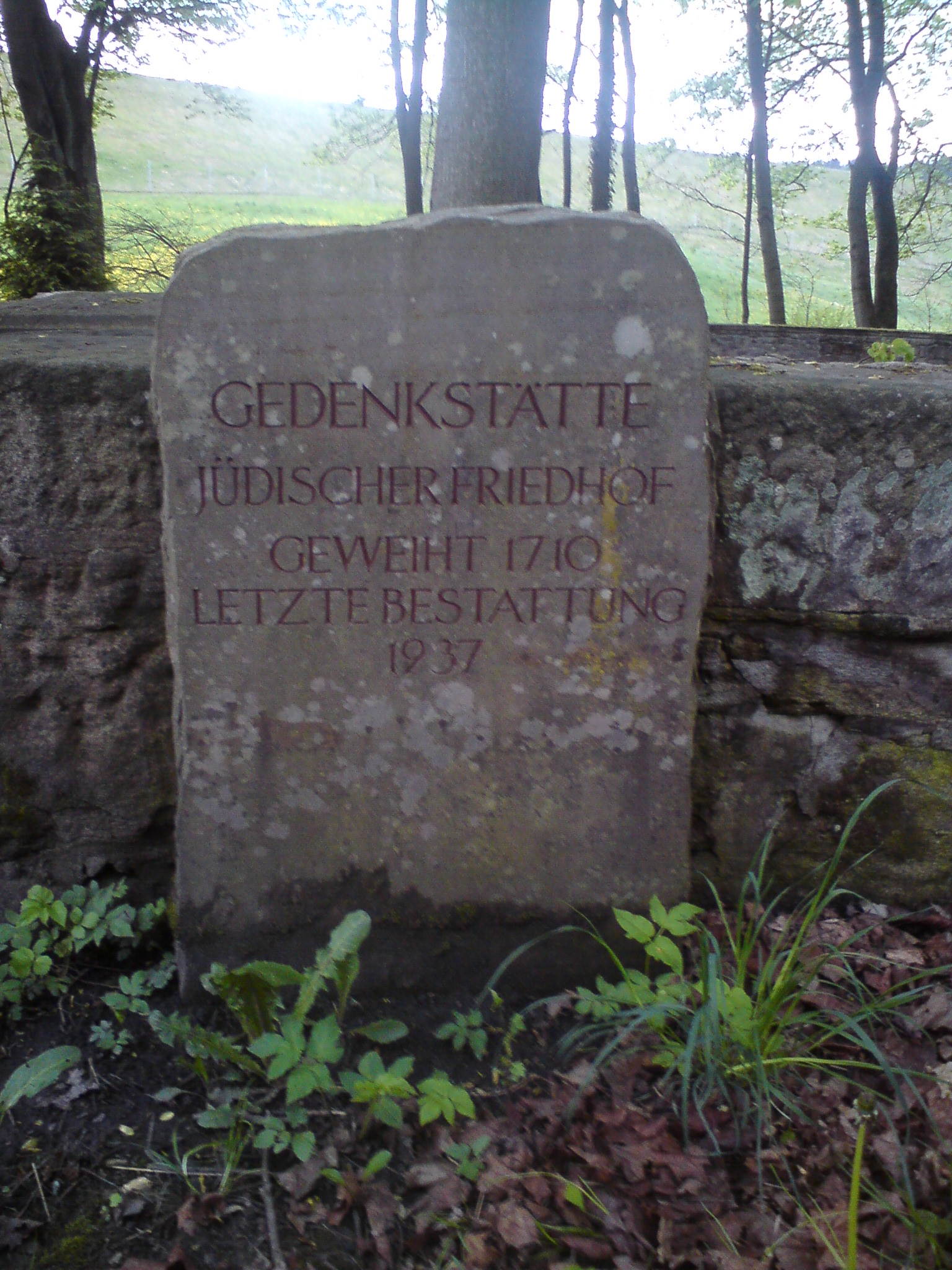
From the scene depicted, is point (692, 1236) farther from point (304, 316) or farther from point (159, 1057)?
point (304, 316)

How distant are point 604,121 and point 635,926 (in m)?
9.92

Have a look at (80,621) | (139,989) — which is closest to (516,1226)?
(139,989)

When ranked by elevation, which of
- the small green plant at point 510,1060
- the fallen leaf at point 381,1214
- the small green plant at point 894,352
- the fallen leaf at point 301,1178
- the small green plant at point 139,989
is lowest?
the fallen leaf at point 381,1214

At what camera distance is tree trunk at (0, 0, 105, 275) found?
703 cm

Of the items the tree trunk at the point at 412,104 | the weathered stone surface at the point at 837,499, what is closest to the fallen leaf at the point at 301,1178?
the weathered stone surface at the point at 837,499

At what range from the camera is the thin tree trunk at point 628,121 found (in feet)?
36.6

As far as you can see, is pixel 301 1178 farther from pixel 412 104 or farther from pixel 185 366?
pixel 412 104

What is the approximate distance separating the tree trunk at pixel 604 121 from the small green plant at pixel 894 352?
658 cm

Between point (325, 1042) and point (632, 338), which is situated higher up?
point (632, 338)

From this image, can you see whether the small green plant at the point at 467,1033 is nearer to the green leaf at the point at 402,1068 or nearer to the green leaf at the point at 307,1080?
the green leaf at the point at 402,1068

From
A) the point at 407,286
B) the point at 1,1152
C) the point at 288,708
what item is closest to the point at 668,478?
the point at 407,286

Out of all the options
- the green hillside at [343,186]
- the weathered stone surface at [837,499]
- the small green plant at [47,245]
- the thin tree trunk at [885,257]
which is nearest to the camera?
the weathered stone surface at [837,499]

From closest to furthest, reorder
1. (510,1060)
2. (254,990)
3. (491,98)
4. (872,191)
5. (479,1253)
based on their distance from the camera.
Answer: (479,1253)
(254,990)
(510,1060)
(491,98)
(872,191)

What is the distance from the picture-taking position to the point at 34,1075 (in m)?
1.72
